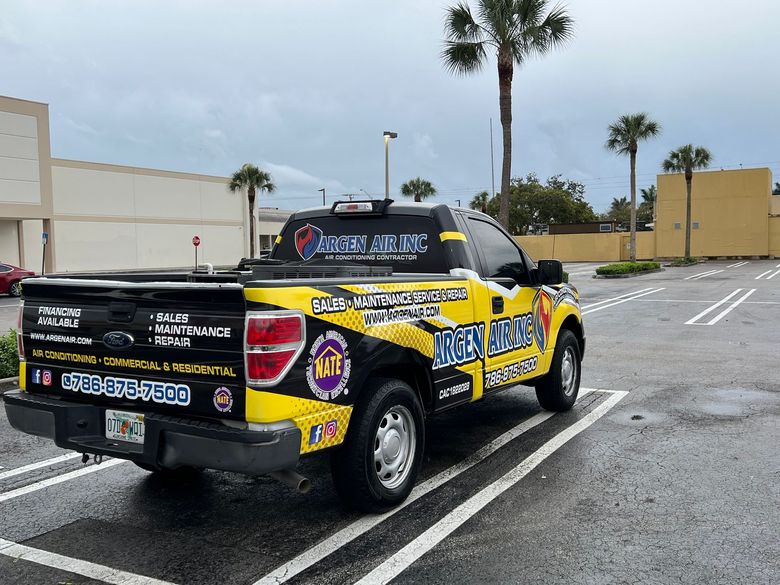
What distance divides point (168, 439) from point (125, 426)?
37 centimetres

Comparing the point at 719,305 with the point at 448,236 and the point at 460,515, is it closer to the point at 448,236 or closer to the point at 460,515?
the point at 448,236

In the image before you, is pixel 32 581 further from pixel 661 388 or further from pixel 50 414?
pixel 661 388

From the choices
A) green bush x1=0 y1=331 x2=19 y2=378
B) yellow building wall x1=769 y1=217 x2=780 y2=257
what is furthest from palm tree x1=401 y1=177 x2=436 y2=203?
green bush x1=0 y1=331 x2=19 y2=378

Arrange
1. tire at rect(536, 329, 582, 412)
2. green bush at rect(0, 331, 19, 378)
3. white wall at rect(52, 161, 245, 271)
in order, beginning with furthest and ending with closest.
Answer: white wall at rect(52, 161, 245, 271)
green bush at rect(0, 331, 19, 378)
tire at rect(536, 329, 582, 412)

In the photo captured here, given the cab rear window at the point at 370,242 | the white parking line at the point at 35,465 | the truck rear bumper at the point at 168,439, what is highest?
the cab rear window at the point at 370,242

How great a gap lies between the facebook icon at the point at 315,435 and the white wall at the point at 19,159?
34803 mm

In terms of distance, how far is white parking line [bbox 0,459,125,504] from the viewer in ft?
15.2

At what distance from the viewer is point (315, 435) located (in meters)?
3.59

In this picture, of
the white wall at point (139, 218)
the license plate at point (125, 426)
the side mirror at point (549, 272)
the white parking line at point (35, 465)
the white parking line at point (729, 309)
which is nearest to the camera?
the license plate at point (125, 426)

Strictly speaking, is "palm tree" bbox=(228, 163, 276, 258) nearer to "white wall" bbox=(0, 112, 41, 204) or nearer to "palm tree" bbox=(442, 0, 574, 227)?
"white wall" bbox=(0, 112, 41, 204)

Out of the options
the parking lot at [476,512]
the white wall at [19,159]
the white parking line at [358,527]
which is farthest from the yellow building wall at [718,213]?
the white parking line at [358,527]

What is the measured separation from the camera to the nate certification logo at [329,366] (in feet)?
11.6

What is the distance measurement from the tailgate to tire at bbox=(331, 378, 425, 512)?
79 cm

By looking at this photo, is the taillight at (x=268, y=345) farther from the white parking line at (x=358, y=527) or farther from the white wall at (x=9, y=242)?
the white wall at (x=9, y=242)
